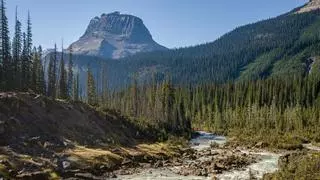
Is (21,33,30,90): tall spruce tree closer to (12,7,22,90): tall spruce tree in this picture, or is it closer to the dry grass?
(12,7,22,90): tall spruce tree

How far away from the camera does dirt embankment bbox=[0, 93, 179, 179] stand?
53.6m

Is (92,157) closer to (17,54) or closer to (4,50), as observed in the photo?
(4,50)

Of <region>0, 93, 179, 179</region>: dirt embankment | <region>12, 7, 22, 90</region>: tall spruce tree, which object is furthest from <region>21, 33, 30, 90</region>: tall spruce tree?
<region>0, 93, 179, 179</region>: dirt embankment

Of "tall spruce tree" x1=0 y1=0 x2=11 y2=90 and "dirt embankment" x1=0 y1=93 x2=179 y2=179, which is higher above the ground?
"tall spruce tree" x1=0 y1=0 x2=11 y2=90

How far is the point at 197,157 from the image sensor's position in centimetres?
7888

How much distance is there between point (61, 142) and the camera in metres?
68.1

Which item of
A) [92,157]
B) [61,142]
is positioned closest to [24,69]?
[61,142]

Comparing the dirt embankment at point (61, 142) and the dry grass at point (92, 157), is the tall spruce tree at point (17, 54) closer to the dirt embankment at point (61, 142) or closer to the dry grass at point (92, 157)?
the dirt embankment at point (61, 142)

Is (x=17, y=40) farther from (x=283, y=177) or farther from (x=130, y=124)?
(x=283, y=177)

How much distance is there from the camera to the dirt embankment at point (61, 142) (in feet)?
176

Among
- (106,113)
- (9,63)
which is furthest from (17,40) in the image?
(106,113)

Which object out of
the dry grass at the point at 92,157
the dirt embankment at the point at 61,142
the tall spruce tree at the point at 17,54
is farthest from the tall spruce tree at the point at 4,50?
the dry grass at the point at 92,157

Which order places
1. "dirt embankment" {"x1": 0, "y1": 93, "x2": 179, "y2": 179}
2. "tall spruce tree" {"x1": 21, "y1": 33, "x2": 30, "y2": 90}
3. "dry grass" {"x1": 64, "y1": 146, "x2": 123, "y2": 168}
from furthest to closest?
1. "tall spruce tree" {"x1": 21, "y1": 33, "x2": 30, "y2": 90}
2. "dry grass" {"x1": 64, "y1": 146, "x2": 123, "y2": 168}
3. "dirt embankment" {"x1": 0, "y1": 93, "x2": 179, "y2": 179}

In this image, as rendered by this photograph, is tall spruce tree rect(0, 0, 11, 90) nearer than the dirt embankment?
No
